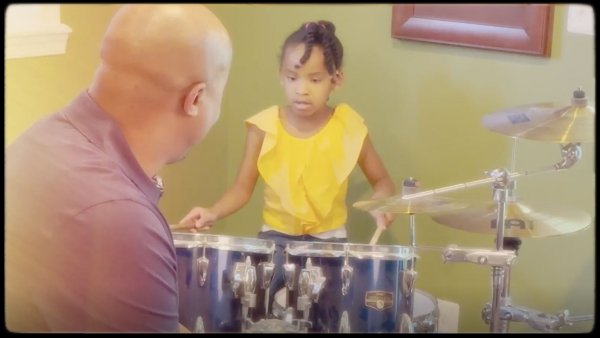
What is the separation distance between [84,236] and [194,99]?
0.16m

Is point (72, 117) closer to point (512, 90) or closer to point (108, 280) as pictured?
point (108, 280)

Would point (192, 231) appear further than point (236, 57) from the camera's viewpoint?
Yes

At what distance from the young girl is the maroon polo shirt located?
5.4 inches

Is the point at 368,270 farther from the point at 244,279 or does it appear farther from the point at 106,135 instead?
the point at 106,135

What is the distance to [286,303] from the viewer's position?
106 centimetres

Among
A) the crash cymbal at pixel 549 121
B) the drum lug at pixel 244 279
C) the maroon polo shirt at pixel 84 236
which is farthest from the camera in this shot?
the drum lug at pixel 244 279

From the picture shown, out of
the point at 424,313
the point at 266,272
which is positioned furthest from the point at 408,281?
the point at 266,272

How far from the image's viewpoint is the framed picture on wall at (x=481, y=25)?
0.91m

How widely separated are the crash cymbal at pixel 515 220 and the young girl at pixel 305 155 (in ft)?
0.26

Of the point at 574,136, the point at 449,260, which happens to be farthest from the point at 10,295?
the point at 574,136

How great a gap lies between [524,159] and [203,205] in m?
0.35

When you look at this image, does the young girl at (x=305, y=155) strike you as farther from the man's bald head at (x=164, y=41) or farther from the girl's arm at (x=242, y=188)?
the man's bald head at (x=164, y=41)

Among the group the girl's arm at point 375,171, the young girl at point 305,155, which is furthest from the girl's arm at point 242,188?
the girl's arm at point 375,171

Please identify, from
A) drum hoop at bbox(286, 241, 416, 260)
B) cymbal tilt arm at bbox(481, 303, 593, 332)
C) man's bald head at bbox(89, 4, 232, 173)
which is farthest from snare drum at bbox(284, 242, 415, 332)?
man's bald head at bbox(89, 4, 232, 173)
